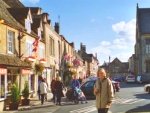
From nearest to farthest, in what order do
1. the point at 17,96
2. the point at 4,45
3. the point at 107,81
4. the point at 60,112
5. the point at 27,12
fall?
1. the point at 107,81
2. the point at 60,112
3. the point at 17,96
4. the point at 4,45
5. the point at 27,12

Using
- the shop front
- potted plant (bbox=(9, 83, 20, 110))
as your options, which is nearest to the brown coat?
potted plant (bbox=(9, 83, 20, 110))

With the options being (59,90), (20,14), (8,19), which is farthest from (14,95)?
(20,14)

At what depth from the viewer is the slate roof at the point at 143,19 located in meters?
97.2

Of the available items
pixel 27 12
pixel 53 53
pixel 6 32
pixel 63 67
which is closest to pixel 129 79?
pixel 63 67

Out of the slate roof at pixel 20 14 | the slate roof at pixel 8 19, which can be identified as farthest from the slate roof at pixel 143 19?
the slate roof at pixel 8 19

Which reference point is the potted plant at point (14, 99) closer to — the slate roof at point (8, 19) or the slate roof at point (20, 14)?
the slate roof at point (8, 19)

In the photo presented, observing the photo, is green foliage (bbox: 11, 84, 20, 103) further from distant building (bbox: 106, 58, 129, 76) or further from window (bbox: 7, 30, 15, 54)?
distant building (bbox: 106, 58, 129, 76)

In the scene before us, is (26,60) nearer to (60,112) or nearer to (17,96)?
(17,96)

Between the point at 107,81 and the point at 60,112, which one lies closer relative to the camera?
the point at 107,81

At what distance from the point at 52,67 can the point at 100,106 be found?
125ft

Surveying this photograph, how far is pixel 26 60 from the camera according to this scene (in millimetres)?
33344

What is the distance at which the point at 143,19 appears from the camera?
326ft

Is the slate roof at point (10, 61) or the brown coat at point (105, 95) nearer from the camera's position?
the brown coat at point (105, 95)

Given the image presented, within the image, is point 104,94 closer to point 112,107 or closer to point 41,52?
point 112,107
